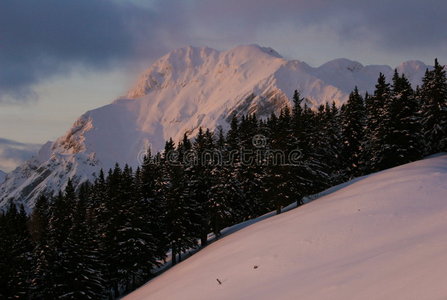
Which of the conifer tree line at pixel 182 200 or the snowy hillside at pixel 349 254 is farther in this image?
the conifer tree line at pixel 182 200

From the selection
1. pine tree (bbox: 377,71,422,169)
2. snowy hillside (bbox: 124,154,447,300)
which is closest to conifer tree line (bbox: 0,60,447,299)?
pine tree (bbox: 377,71,422,169)

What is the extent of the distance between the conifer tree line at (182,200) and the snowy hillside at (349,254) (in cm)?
1328

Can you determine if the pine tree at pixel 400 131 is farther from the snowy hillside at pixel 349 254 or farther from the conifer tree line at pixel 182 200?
the snowy hillside at pixel 349 254

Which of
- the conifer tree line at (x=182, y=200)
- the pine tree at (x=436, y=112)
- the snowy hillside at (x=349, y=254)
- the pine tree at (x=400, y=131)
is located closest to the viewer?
the snowy hillside at (x=349, y=254)

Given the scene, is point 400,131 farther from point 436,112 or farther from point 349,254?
point 349,254

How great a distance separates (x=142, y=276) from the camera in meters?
42.8

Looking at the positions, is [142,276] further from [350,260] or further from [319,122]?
[319,122]

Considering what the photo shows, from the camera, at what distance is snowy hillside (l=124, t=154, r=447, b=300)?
14336 mm

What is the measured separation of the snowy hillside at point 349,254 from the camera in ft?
47.0

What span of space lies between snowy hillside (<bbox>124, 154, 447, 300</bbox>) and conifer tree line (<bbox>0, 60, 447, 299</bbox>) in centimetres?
1328

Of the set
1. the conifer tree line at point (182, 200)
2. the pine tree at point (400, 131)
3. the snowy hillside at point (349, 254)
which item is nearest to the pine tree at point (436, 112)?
the conifer tree line at point (182, 200)

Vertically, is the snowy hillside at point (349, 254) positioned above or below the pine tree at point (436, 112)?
below

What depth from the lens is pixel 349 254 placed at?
68.1 feet

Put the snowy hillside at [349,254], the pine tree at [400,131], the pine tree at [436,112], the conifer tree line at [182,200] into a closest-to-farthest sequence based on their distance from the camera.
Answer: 1. the snowy hillside at [349,254]
2. the conifer tree line at [182,200]
3. the pine tree at [400,131]
4. the pine tree at [436,112]
